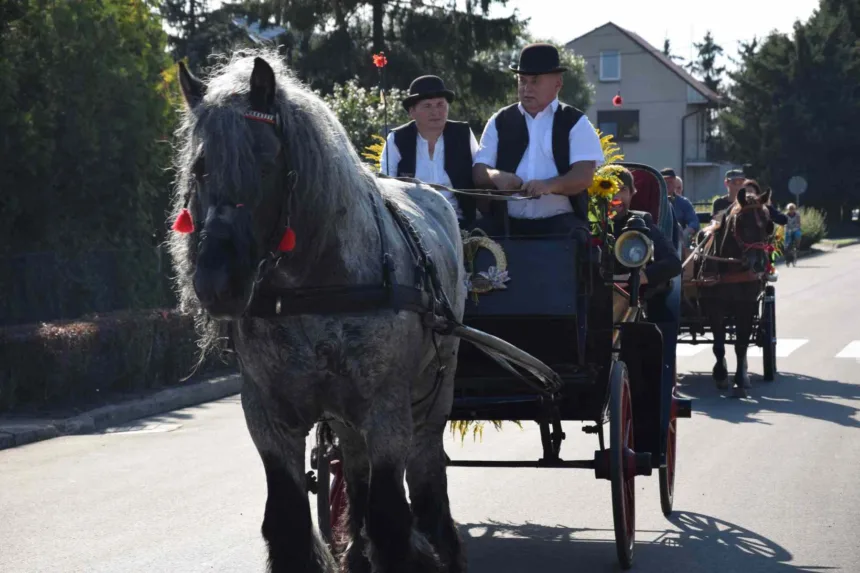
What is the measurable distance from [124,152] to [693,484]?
8.48m

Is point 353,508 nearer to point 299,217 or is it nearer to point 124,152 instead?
point 299,217

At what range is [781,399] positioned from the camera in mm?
12508

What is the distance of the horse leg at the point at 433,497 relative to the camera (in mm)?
5477

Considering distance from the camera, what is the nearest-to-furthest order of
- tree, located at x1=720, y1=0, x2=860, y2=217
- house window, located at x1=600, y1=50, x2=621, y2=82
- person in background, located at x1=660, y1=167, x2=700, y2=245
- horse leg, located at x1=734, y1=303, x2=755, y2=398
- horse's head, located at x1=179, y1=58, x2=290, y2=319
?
horse's head, located at x1=179, y1=58, x2=290, y2=319 < horse leg, located at x1=734, y1=303, x2=755, y2=398 < person in background, located at x1=660, y1=167, x2=700, y2=245 < tree, located at x1=720, y1=0, x2=860, y2=217 < house window, located at x1=600, y1=50, x2=621, y2=82

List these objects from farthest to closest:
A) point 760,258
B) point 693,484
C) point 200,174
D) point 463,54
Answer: point 463,54
point 760,258
point 693,484
point 200,174

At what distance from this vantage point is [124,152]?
14.4 m

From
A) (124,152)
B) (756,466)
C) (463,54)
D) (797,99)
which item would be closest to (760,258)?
(756,466)

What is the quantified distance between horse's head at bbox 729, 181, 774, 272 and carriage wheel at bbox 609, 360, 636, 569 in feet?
23.7

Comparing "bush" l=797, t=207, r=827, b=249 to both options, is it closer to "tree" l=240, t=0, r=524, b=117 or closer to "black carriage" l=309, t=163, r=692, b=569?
"tree" l=240, t=0, r=524, b=117

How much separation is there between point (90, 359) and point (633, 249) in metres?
7.17

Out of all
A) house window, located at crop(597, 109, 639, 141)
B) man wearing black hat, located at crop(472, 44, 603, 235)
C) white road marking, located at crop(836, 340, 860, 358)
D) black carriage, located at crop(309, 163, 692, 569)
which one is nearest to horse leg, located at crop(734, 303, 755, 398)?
white road marking, located at crop(836, 340, 860, 358)

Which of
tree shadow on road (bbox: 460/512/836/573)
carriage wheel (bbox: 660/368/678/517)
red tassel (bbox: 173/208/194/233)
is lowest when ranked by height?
tree shadow on road (bbox: 460/512/836/573)

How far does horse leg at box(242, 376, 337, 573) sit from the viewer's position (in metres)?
4.64

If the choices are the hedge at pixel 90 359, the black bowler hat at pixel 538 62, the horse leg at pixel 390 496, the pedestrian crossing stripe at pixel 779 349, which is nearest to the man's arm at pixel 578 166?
the black bowler hat at pixel 538 62
